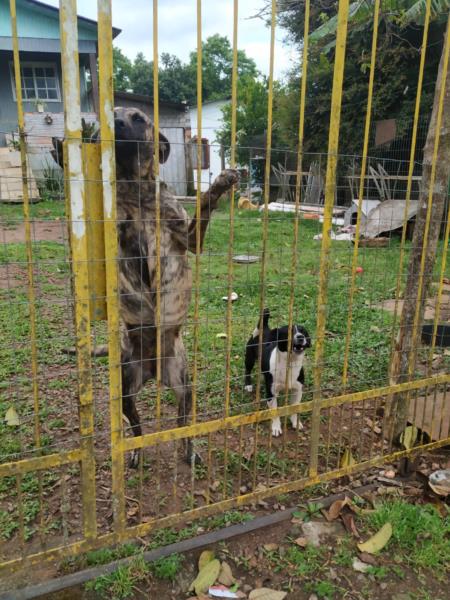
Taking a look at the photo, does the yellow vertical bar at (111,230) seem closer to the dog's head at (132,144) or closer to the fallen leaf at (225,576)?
the fallen leaf at (225,576)

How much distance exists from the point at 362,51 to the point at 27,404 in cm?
1336

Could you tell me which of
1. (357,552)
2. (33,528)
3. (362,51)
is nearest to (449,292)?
(357,552)

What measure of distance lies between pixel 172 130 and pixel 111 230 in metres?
8.70

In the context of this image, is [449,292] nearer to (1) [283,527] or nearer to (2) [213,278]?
(2) [213,278]

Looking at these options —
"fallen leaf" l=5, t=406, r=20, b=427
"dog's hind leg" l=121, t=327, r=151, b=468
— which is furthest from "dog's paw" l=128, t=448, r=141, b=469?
"fallen leaf" l=5, t=406, r=20, b=427

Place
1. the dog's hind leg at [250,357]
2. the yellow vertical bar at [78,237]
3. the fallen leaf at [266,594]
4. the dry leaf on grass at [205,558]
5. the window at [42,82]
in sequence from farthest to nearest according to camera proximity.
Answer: the window at [42,82], the dog's hind leg at [250,357], the dry leaf on grass at [205,558], the fallen leaf at [266,594], the yellow vertical bar at [78,237]

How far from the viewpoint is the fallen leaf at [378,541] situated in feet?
8.63

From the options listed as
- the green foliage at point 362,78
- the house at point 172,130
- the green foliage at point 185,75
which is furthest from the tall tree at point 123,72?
the green foliage at point 362,78

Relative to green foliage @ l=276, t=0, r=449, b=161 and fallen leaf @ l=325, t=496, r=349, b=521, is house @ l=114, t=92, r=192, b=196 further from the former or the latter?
green foliage @ l=276, t=0, r=449, b=161

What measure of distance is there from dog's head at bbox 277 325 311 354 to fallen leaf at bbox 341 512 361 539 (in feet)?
4.10

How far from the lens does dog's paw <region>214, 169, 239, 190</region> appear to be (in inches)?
101

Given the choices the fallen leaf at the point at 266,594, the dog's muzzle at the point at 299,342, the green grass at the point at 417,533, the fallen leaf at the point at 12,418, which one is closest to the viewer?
the fallen leaf at the point at 266,594

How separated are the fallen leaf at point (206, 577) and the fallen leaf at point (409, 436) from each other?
5.29 ft

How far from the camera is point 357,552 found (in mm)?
2635
